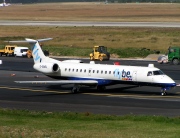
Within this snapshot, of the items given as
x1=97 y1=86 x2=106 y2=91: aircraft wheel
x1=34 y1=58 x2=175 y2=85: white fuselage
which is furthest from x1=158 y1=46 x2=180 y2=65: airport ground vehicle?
x1=97 y1=86 x2=106 y2=91: aircraft wheel

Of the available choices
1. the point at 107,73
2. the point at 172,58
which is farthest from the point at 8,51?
the point at 107,73

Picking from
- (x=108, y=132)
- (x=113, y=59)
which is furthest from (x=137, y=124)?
(x=113, y=59)

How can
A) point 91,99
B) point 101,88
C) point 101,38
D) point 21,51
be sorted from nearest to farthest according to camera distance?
1. point 91,99
2. point 101,88
3. point 21,51
4. point 101,38

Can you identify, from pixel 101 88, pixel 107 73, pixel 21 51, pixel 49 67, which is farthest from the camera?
pixel 21 51

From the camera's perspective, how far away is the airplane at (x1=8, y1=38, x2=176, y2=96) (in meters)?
48.8

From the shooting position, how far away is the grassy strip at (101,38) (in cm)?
9438

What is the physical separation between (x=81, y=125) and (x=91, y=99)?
1672 centimetres

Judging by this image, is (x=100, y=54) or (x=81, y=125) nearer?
(x=81, y=125)

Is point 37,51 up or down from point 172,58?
up

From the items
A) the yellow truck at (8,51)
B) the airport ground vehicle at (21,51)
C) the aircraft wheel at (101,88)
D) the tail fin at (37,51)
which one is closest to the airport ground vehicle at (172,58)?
the airport ground vehicle at (21,51)

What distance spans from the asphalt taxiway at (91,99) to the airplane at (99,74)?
0.96m

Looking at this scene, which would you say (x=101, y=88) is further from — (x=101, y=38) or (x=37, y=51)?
(x=101, y=38)

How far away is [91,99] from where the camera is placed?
153 ft

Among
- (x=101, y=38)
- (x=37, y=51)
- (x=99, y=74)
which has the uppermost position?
(x=101, y=38)
